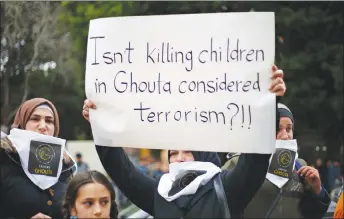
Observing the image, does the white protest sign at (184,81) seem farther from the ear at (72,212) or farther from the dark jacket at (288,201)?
the dark jacket at (288,201)

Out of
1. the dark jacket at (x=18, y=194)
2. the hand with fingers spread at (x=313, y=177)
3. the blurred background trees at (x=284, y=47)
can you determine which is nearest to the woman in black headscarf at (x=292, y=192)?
the hand with fingers spread at (x=313, y=177)

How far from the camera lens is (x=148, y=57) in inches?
146

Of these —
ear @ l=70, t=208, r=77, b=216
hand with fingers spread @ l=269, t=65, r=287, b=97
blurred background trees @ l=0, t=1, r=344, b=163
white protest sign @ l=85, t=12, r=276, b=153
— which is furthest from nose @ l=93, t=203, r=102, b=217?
blurred background trees @ l=0, t=1, r=344, b=163

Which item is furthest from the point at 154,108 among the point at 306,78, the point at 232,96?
the point at 306,78

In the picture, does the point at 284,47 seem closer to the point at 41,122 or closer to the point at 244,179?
the point at 41,122

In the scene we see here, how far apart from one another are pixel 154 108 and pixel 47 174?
0.94 metres

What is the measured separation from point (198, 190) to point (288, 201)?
64.1 inches

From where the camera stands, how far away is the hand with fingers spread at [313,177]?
165 inches

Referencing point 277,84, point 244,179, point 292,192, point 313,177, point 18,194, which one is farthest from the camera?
point 292,192

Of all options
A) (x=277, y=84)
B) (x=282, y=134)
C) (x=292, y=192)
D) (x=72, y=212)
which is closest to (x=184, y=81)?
(x=277, y=84)

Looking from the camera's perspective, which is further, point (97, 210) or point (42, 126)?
point (42, 126)

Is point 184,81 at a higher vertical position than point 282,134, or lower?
higher

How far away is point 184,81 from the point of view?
11.9 ft

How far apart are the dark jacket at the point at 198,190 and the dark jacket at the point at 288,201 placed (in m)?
0.83
